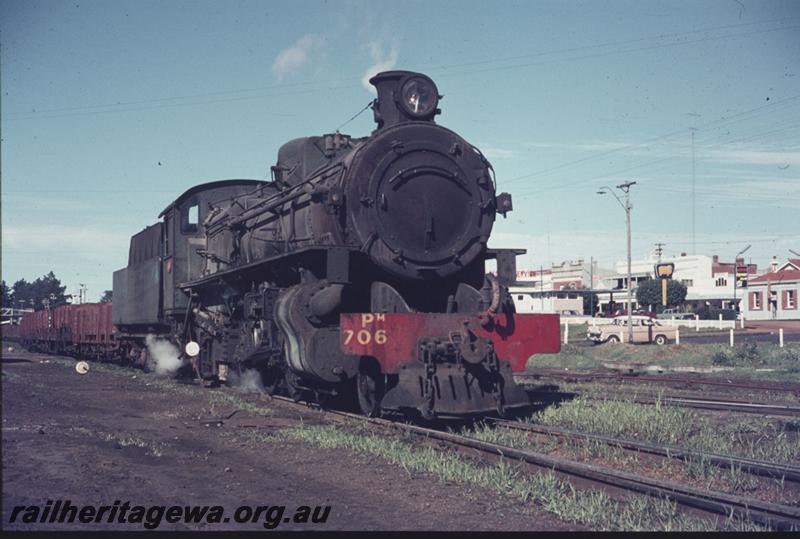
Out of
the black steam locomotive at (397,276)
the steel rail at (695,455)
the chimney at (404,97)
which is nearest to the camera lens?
the steel rail at (695,455)

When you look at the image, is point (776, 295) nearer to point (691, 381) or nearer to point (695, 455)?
point (691, 381)

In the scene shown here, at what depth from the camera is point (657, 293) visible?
2667 inches

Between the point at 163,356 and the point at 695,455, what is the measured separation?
1431cm

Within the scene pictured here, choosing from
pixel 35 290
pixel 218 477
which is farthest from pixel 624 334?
pixel 35 290

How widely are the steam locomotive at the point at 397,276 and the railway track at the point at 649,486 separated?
0.98 meters

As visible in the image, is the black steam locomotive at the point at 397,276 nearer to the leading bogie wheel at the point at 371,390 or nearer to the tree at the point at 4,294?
the leading bogie wheel at the point at 371,390

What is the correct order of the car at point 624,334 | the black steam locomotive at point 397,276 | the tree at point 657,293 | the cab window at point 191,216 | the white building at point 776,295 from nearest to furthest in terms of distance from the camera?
the black steam locomotive at point 397,276 < the cab window at point 191,216 < the car at point 624,334 < the white building at point 776,295 < the tree at point 657,293

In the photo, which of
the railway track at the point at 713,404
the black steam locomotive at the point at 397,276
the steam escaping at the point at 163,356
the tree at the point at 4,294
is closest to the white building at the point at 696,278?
the tree at the point at 4,294

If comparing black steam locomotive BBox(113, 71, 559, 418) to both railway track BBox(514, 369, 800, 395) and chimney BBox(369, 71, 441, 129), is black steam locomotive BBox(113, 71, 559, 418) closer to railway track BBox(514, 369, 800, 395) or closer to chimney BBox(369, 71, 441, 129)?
chimney BBox(369, 71, 441, 129)

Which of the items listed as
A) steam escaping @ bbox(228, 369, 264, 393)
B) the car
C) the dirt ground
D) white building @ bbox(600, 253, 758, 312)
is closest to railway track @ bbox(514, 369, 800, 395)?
steam escaping @ bbox(228, 369, 264, 393)

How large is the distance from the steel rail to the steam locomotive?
3.43ft

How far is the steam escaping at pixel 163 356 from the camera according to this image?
18.0m

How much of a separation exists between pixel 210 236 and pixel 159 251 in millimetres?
2742

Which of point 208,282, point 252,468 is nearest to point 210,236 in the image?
point 208,282
